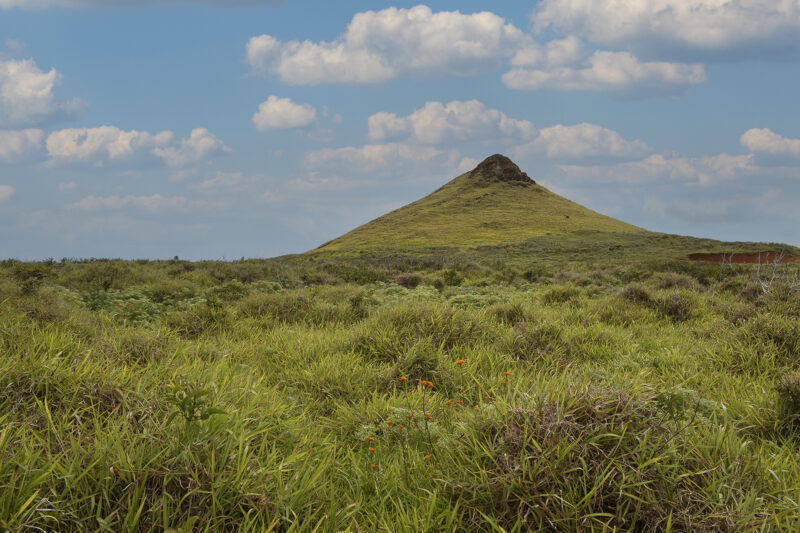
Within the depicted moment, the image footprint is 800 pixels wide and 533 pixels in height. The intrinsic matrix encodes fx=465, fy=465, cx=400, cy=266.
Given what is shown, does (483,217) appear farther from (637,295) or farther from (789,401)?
(789,401)

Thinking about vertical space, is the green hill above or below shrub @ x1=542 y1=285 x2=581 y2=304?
above

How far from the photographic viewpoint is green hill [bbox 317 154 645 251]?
247ft

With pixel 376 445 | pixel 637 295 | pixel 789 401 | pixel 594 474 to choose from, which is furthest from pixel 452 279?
pixel 594 474

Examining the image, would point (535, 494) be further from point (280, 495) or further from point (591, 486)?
point (280, 495)

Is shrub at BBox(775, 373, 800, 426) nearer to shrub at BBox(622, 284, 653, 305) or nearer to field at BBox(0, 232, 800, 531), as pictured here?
field at BBox(0, 232, 800, 531)

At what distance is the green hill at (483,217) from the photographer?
75.2 meters

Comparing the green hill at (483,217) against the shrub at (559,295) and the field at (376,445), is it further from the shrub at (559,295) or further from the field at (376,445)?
the field at (376,445)

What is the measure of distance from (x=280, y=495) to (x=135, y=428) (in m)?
1.05

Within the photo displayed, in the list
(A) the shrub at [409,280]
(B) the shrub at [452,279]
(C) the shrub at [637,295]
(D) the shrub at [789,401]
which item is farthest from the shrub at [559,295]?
(A) the shrub at [409,280]

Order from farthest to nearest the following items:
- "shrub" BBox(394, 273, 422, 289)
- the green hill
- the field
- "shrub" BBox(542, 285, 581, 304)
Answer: the green hill → "shrub" BBox(394, 273, 422, 289) → "shrub" BBox(542, 285, 581, 304) → the field

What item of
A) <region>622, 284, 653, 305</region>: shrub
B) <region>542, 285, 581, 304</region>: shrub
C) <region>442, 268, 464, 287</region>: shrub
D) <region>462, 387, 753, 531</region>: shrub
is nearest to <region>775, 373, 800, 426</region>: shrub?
<region>462, 387, 753, 531</region>: shrub

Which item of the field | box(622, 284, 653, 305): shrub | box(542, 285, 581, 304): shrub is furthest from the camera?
box(542, 285, 581, 304): shrub

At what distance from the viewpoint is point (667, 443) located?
2674mm

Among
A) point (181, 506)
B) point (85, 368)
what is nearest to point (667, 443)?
point (181, 506)
